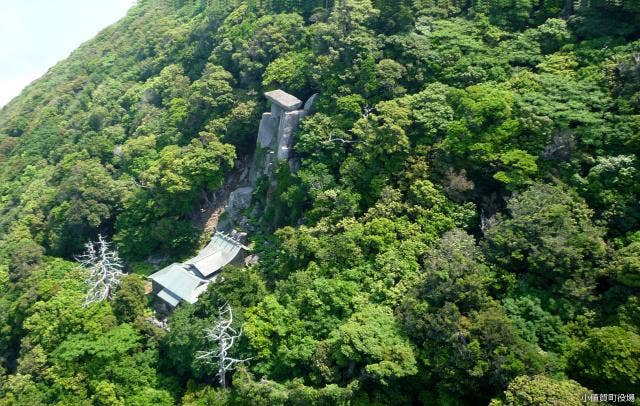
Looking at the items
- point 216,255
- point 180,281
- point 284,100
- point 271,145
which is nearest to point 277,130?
point 271,145

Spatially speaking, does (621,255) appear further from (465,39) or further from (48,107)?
(48,107)

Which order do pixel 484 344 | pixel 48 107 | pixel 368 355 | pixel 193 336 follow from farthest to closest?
pixel 48 107
pixel 193 336
pixel 368 355
pixel 484 344

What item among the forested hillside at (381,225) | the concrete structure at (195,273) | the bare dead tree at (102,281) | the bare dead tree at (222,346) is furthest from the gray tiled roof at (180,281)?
the bare dead tree at (222,346)

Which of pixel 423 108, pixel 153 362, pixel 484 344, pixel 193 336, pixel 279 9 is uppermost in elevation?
pixel 279 9

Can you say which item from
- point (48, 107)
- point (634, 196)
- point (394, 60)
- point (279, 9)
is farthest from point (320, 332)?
point (48, 107)

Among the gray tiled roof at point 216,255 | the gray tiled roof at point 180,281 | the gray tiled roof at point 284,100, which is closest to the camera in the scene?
the gray tiled roof at point 180,281

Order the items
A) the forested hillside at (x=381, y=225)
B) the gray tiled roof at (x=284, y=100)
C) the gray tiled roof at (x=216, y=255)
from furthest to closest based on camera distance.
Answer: the gray tiled roof at (x=284, y=100), the gray tiled roof at (x=216, y=255), the forested hillside at (x=381, y=225)

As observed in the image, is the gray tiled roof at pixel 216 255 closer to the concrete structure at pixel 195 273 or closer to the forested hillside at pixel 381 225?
the concrete structure at pixel 195 273
